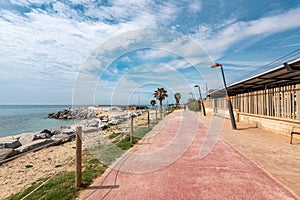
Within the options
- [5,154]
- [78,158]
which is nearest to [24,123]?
[5,154]

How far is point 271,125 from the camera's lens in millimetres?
8578

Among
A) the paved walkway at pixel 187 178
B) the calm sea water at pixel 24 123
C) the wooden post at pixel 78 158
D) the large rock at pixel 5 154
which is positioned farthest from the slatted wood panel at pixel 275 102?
the calm sea water at pixel 24 123

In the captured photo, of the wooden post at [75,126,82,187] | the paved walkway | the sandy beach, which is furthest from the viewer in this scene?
the sandy beach

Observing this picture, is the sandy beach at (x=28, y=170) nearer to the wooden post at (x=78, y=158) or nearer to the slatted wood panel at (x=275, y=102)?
the wooden post at (x=78, y=158)

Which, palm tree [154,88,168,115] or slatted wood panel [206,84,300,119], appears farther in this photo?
palm tree [154,88,168,115]

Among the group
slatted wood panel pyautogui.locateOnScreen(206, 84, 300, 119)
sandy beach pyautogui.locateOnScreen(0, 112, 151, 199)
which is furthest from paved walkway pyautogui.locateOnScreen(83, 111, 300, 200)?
slatted wood panel pyautogui.locateOnScreen(206, 84, 300, 119)

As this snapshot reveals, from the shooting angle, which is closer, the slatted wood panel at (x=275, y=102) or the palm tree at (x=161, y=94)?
the slatted wood panel at (x=275, y=102)

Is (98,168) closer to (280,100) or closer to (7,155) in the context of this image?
(7,155)

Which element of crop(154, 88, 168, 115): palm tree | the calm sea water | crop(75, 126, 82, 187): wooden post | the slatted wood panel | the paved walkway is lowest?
the calm sea water

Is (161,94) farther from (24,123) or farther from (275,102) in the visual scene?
(275,102)

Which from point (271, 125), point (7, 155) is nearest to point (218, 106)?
point (271, 125)

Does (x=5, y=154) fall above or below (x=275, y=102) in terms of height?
below

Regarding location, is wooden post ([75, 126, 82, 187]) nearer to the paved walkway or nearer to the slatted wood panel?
the paved walkway

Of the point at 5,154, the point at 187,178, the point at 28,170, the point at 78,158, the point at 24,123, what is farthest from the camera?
the point at 24,123
